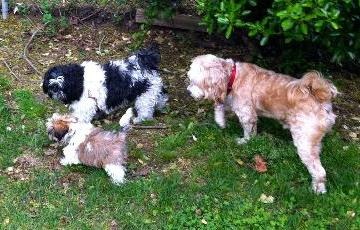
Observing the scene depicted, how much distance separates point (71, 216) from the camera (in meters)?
5.08

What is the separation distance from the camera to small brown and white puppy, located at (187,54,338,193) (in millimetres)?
5195

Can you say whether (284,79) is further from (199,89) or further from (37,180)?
(37,180)

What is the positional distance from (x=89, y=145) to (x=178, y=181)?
97 cm

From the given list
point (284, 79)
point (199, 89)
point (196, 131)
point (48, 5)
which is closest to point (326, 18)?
point (284, 79)

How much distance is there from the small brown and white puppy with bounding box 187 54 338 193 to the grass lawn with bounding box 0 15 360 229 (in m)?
0.27

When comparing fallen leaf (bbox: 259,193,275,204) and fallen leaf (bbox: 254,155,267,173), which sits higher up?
fallen leaf (bbox: 259,193,275,204)

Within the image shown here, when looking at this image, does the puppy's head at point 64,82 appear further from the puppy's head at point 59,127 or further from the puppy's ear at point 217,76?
the puppy's ear at point 217,76

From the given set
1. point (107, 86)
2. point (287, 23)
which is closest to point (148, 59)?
point (107, 86)

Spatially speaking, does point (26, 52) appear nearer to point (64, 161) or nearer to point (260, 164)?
point (64, 161)

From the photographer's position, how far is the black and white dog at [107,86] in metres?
6.11

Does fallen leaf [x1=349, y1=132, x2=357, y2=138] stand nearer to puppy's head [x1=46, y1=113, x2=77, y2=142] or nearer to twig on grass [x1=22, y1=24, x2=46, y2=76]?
puppy's head [x1=46, y1=113, x2=77, y2=142]

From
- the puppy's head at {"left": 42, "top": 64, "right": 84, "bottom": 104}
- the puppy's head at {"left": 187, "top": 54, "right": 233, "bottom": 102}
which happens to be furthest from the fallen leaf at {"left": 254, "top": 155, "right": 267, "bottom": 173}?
the puppy's head at {"left": 42, "top": 64, "right": 84, "bottom": 104}

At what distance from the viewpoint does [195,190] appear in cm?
538

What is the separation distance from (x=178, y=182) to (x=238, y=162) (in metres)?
0.73
